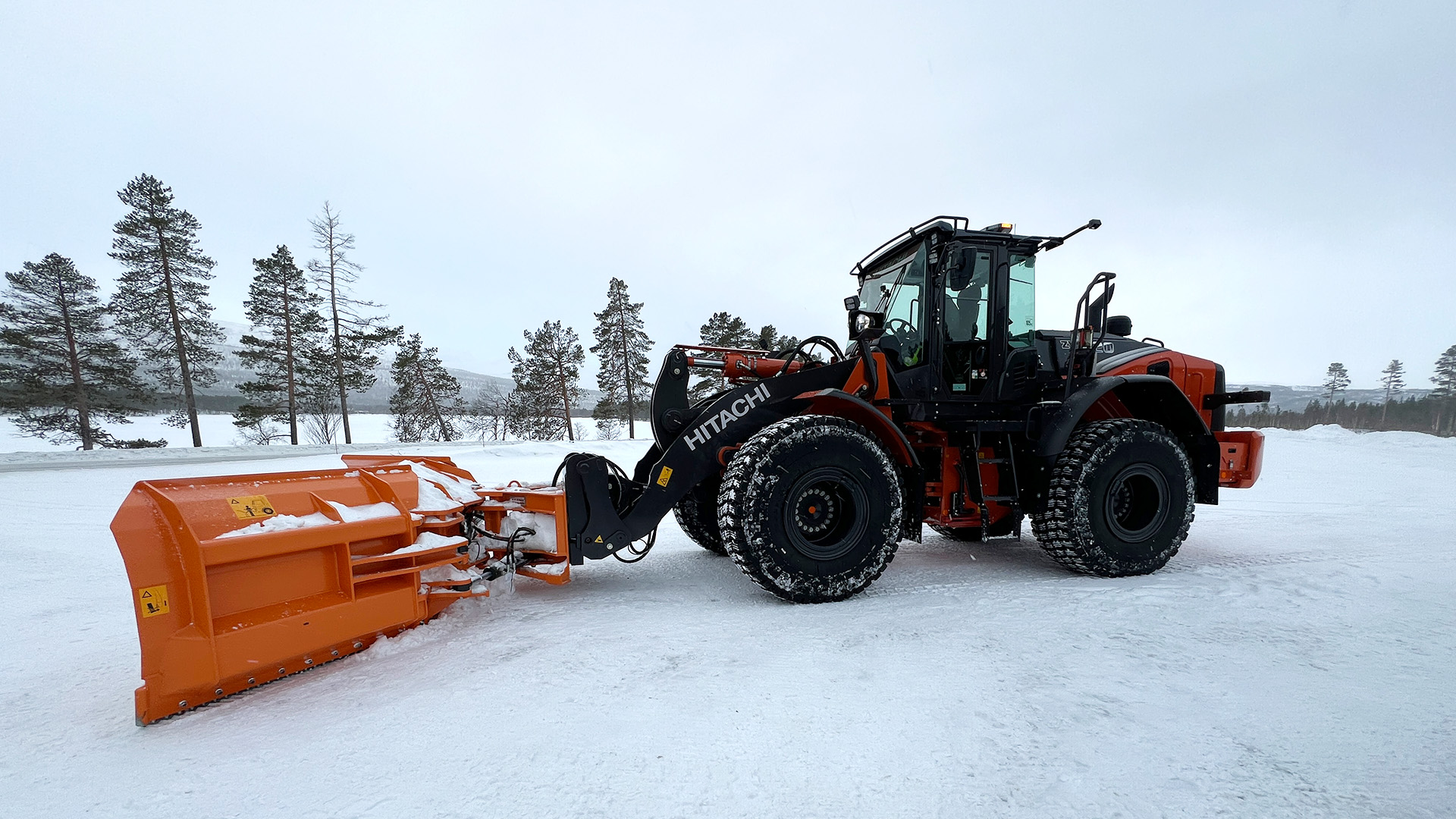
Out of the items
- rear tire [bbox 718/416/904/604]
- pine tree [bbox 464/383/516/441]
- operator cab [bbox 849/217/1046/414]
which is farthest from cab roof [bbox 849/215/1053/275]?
pine tree [bbox 464/383/516/441]

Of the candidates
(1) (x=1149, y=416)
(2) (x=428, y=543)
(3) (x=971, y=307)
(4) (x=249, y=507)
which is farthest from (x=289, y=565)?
(1) (x=1149, y=416)

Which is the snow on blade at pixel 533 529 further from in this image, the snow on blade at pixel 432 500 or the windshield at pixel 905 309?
the windshield at pixel 905 309

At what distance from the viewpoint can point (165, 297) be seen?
1986 centimetres

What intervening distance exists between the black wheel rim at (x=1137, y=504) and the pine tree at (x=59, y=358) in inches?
1135

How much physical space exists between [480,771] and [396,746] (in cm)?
39

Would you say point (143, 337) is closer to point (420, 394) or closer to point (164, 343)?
point (164, 343)

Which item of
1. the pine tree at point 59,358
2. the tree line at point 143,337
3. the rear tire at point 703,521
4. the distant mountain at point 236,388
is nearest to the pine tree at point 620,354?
the distant mountain at point 236,388

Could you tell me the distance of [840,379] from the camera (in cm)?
439

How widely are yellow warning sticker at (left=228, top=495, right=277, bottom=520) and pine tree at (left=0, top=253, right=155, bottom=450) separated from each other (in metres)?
25.8

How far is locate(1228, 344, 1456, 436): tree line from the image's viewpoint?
32.9 meters

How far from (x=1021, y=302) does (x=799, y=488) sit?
8.94ft

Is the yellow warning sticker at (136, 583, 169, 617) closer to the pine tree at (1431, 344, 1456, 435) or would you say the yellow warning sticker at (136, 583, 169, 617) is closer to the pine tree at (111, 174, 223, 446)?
the pine tree at (111, 174, 223, 446)

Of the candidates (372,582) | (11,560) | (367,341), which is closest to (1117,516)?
(372,582)

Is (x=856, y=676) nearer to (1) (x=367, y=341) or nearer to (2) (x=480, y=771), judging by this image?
(2) (x=480, y=771)
